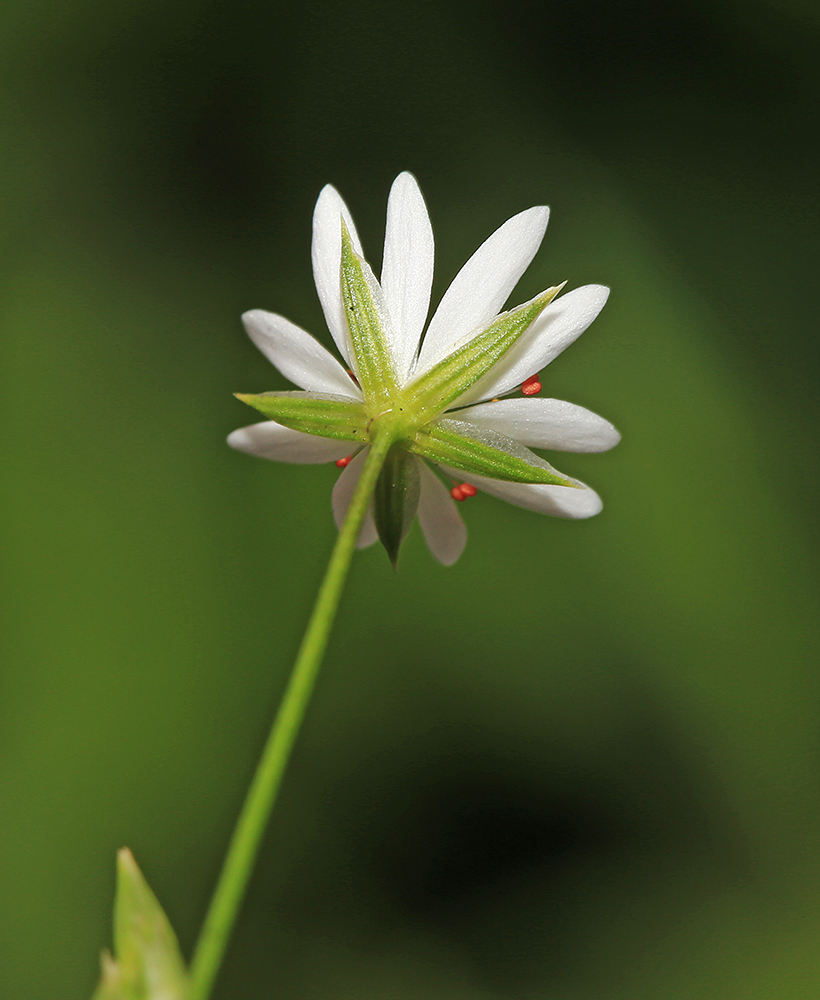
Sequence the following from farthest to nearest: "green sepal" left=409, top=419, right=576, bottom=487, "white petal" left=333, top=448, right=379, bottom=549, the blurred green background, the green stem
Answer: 1. the blurred green background
2. "white petal" left=333, top=448, right=379, bottom=549
3. "green sepal" left=409, top=419, right=576, bottom=487
4. the green stem

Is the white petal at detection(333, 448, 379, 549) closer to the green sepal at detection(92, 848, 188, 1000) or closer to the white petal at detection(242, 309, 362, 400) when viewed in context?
the white petal at detection(242, 309, 362, 400)

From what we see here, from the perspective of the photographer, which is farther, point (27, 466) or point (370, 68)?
point (370, 68)

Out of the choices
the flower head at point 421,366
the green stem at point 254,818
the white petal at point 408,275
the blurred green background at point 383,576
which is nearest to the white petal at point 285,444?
the flower head at point 421,366

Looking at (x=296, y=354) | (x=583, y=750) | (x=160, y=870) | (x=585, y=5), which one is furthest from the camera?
(x=585, y=5)

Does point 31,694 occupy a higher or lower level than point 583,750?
higher

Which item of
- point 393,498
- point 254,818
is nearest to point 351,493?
point 393,498

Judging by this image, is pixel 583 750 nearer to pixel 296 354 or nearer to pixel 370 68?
pixel 296 354

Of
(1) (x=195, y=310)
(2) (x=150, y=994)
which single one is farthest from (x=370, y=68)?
(2) (x=150, y=994)

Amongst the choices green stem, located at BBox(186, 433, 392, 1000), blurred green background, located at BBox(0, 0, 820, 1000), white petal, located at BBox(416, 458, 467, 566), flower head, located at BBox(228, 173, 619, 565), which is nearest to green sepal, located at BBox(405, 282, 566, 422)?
flower head, located at BBox(228, 173, 619, 565)
